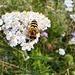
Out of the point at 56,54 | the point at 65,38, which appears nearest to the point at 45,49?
the point at 56,54

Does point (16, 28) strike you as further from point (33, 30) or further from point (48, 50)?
point (48, 50)

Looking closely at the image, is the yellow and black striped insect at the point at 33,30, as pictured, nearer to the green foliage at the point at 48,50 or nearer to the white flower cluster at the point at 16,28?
the white flower cluster at the point at 16,28

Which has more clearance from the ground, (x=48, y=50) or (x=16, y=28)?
(x=16, y=28)

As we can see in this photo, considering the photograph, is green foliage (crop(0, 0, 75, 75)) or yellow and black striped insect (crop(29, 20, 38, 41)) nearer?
yellow and black striped insect (crop(29, 20, 38, 41))

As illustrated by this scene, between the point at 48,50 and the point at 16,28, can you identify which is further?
the point at 48,50

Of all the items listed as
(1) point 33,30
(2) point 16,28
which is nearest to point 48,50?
(1) point 33,30

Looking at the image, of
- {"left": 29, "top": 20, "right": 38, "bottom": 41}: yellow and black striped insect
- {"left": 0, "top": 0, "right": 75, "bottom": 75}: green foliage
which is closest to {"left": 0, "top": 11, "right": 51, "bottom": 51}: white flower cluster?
{"left": 29, "top": 20, "right": 38, "bottom": 41}: yellow and black striped insect

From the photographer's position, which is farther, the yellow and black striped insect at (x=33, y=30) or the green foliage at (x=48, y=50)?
the green foliage at (x=48, y=50)

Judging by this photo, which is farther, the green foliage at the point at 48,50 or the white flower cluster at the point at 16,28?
the green foliage at the point at 48,50

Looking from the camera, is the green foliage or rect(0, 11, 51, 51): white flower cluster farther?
the green foliage

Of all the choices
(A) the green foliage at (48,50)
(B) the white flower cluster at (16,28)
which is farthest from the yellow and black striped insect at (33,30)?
(A) the green foliage at (48,50)

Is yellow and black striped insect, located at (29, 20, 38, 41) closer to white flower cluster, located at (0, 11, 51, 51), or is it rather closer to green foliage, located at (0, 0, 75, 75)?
white flower cluster, located at (0, 11, 51, 51)
